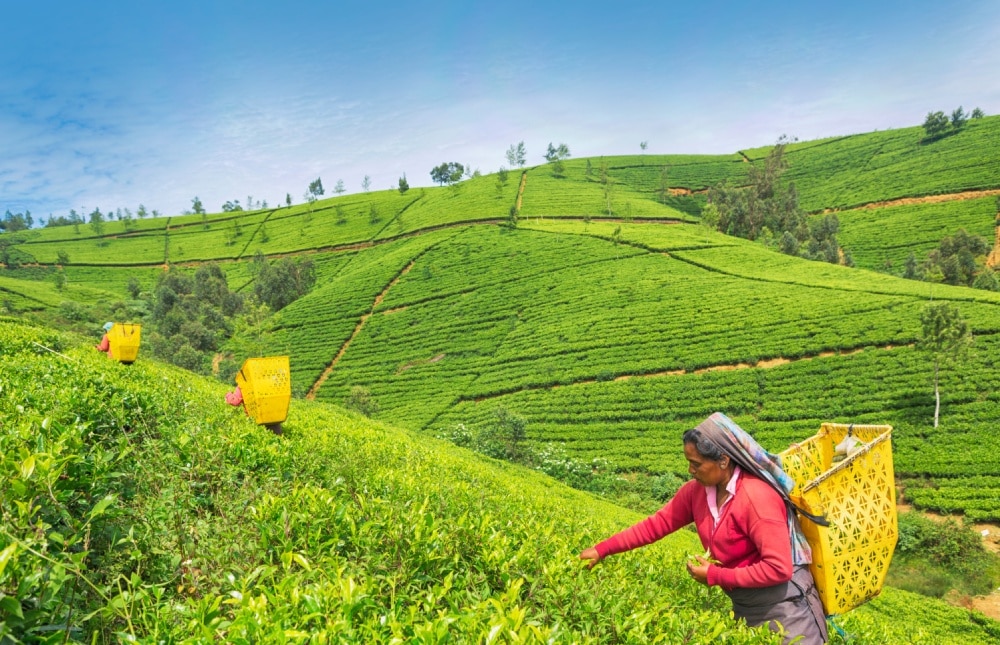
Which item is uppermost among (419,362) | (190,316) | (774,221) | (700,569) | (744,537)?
(774,221)

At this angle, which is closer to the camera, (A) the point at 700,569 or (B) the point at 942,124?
(A) the point at 700,569

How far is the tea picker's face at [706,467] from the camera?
272cm

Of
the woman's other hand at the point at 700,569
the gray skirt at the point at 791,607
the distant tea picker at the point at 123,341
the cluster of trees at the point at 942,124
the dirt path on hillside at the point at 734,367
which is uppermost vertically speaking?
the cluster of trees at the point at 942,124

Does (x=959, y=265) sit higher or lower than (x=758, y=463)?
lower

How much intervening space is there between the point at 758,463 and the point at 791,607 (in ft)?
2.80

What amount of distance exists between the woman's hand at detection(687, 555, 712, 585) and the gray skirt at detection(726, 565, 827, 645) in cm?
20

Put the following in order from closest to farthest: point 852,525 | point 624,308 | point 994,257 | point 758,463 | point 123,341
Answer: point 758,463 < point 852,525 < point 123,341 < point 624,308 < point 994,257

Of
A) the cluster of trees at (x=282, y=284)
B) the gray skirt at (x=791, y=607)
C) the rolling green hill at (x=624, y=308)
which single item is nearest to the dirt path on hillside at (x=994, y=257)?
the rolling green hill at (x=624, y=308)

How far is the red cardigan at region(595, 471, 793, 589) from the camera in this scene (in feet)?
8.51

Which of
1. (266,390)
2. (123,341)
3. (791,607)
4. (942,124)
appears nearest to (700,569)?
(791,607)

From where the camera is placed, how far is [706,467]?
2.75 metres

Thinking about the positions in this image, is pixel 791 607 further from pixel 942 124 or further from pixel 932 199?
pixel 942 124

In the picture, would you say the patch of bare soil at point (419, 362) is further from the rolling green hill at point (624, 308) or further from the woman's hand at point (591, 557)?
the woman's hand at point (591, 557)

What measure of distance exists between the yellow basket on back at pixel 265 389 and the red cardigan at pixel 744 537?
13.5ft
